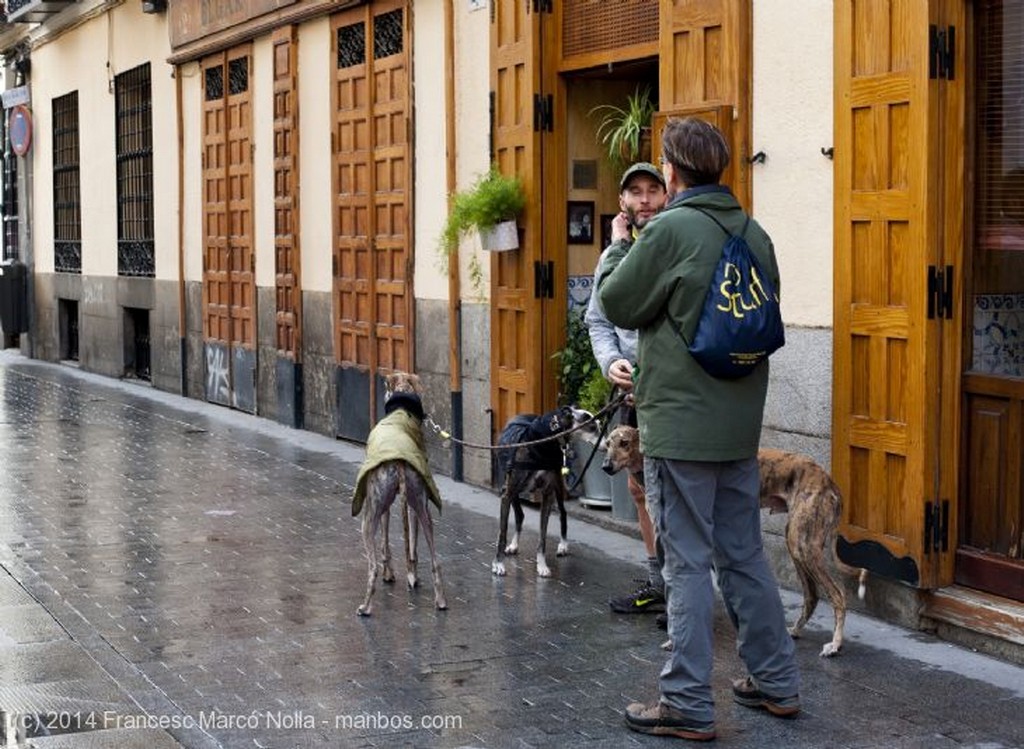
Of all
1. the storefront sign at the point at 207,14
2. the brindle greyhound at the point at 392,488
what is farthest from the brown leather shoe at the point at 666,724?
the storefront sign at the point at 207,14

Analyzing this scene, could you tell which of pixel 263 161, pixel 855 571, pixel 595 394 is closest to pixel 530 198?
pixel 595 394

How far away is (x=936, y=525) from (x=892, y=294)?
104cm

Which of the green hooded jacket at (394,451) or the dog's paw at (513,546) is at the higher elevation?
the green hooded jacket at (394,451)

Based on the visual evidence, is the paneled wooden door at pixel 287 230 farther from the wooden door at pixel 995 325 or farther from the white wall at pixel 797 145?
the wooden door at pixel 995 325

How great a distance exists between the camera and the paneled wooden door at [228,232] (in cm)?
1728

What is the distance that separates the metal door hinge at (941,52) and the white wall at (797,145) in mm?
790

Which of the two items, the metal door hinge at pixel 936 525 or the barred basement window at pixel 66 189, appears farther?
the barred basement window at pixel 66 189

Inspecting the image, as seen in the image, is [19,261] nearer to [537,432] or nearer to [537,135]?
[537,135]

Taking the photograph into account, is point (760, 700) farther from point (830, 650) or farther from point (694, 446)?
point (694, 446)

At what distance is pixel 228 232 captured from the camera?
17891mm

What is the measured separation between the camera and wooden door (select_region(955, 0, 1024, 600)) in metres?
7.48

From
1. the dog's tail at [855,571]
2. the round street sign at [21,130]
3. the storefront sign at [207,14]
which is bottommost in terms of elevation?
the dog's tail at [855,571]

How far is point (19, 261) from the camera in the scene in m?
27.0

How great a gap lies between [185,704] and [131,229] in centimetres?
1552
